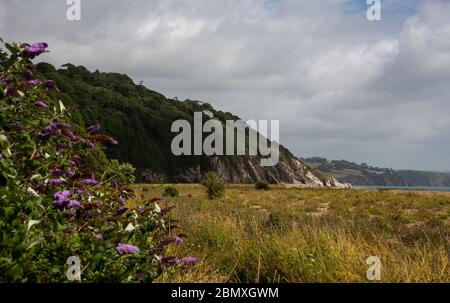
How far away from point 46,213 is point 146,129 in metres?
108

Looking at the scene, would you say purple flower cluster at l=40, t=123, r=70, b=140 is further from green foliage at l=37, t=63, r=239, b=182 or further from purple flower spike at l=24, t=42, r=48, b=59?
green foliage at l=37, t=63, r=239, b=182

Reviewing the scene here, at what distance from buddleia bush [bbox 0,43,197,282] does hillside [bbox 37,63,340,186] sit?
272 ft

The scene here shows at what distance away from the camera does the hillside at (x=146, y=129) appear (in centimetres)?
9694

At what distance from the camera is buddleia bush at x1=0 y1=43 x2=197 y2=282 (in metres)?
2.91

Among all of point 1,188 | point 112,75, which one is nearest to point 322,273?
point 1,188

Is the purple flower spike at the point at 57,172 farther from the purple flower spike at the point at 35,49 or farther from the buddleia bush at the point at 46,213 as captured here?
the purple flower spike at the point at 35,49

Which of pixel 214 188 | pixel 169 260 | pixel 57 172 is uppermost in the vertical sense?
pixel 57 172

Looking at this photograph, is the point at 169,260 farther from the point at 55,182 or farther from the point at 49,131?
the point at 49,131

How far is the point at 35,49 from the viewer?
3.35 meters

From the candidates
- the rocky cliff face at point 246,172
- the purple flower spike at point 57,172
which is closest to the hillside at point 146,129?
the rocky cliff face at point 246,172

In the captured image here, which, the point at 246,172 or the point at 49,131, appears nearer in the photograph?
the point at 49,131

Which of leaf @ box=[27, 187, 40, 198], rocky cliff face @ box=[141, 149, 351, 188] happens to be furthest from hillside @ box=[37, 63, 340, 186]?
leaf @ box=[27, 187, 40, 198]

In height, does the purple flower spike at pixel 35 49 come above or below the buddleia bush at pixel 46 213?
above

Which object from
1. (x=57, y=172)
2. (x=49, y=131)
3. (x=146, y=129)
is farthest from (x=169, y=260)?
(x=146, y=129)
